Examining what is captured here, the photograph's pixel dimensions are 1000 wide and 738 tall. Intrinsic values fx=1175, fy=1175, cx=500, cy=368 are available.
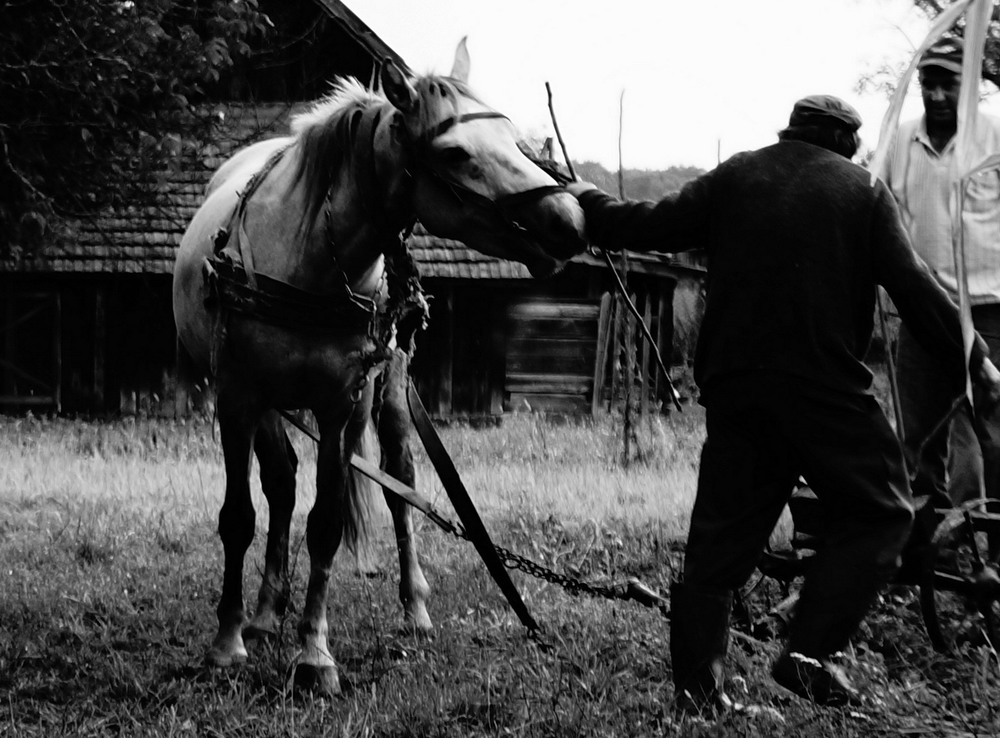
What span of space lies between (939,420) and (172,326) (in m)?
13.0

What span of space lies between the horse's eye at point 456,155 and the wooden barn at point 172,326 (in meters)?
11.5

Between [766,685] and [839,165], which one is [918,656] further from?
[839,165]

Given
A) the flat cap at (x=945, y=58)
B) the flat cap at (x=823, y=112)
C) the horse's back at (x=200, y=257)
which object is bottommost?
the horse's back at (x=200, y=257)

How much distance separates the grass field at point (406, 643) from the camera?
132 inches

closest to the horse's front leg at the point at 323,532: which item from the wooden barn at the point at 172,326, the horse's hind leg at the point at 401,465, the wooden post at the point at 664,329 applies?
the horse's hind leg at the point at 401,465

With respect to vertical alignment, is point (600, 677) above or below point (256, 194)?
below

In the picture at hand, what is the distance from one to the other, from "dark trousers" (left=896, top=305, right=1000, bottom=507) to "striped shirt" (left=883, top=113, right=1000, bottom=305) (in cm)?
16

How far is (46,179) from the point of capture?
12.8m

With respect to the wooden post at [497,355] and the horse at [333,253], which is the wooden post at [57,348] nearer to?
the wooden post at [497,355]

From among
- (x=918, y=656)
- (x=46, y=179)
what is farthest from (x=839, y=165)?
(x=46, y=179)

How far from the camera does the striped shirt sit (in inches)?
193

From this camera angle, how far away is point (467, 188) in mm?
3617

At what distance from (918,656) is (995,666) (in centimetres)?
36

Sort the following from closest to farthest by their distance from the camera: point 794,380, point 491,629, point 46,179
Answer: point 794,380, point 491,629, point 46,179
